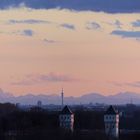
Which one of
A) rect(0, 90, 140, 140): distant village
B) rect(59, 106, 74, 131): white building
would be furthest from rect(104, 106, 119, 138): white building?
rect(59, 106, 74, 131): white building

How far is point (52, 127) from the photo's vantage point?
2874 inches

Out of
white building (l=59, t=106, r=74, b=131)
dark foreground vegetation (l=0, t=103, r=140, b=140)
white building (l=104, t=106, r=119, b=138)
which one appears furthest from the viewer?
white building (l=59, t=106, r=74, b=131)

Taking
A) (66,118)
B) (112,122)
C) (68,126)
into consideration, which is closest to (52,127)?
(68,126)

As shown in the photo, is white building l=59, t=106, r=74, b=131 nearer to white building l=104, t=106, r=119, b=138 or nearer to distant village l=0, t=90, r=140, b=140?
distant village l=0, t=90, r=140, b=140

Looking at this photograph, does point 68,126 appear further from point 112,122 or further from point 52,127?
point 112,122

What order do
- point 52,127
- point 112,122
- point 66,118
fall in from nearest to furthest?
point 52,127 < point 112,122 < point 66,118

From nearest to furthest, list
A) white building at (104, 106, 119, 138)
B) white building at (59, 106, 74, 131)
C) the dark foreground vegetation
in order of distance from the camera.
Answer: the dark foreground vegetation
white building at (104, 106, 119, 138)
white building at (59, 106, 74, 131)

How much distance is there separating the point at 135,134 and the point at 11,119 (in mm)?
13627

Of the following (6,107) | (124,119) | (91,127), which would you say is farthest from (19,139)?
(6,107)

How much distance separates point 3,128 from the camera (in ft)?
243

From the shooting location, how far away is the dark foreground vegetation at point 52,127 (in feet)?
201

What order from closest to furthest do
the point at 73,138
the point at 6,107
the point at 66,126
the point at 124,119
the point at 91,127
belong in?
the point at 73,138 < the point at 66,126 < the point at 91,127 < the point at 124,119 < the point at 6,107

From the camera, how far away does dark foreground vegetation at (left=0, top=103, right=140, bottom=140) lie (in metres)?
61.4

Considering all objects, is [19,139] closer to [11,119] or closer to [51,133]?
[51,133]
